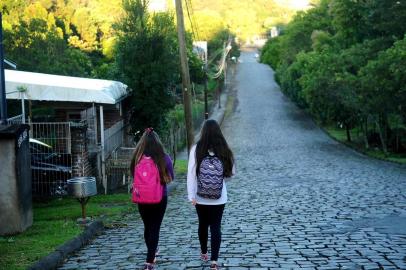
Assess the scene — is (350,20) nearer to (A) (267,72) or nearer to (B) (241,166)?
(B) (241,166)

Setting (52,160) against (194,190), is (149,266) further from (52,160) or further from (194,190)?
(52,160)

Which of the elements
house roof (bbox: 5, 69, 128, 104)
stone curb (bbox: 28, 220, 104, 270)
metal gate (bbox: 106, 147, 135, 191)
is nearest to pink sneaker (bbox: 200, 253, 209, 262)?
stone curb (bbox: 28, 220, 104, 270)

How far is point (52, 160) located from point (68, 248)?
676 centimetres

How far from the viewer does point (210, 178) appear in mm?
7000

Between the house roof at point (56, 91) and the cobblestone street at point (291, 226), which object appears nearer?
the cobblestone street at point (291, 226)

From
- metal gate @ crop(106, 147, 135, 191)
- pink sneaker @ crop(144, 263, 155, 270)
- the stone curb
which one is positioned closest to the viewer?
pink sneaker @ crop(144, 263, 155, 270)

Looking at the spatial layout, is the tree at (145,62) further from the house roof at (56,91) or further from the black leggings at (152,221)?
the black leggings at (152,221)

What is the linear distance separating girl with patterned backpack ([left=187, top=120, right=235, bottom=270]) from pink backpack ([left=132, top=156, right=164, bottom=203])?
382mm

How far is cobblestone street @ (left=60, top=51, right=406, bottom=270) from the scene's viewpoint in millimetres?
7773

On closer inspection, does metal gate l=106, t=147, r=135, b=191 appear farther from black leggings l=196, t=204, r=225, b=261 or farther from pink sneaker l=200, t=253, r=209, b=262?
black leggings l=196, t=204, r=225, b=261

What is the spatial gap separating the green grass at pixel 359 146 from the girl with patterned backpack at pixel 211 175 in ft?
79.0

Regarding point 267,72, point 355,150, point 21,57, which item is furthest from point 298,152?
point 267,72

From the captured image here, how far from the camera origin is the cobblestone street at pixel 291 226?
777 centimetres

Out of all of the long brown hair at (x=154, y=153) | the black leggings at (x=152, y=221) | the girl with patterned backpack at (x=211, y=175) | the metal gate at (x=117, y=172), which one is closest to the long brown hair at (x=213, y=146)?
the girl with patterned backpack at (x=211, y=175)
